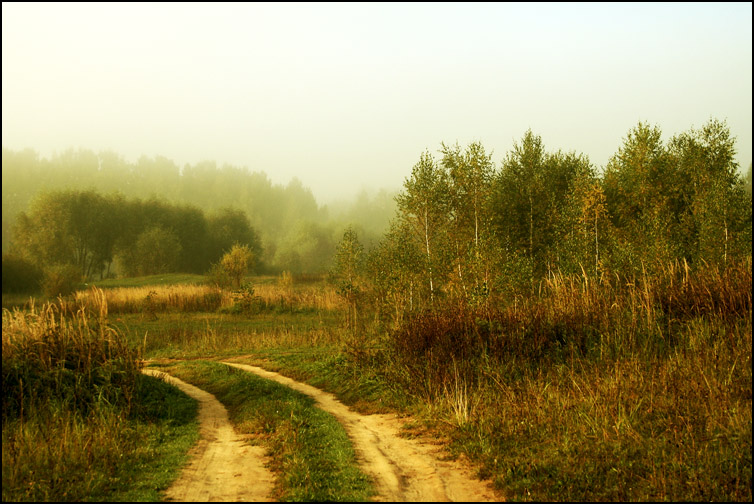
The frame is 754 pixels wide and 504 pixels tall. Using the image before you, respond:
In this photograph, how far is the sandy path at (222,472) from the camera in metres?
6.45

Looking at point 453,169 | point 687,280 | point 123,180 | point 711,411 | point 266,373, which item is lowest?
point 266,373

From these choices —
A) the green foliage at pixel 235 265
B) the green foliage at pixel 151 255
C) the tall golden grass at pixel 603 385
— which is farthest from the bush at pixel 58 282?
the tall golden grass at pixel 603 385

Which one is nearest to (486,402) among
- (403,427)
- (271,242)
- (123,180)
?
(403,427)

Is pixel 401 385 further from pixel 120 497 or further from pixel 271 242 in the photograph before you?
pixel 271 242

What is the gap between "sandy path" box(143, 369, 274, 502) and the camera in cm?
645

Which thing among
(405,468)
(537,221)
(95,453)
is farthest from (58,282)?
(405,468)

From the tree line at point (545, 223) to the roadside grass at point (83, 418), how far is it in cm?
673

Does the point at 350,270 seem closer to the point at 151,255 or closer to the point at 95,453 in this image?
the point at 95,453

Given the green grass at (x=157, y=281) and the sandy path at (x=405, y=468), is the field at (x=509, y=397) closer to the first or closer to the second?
the sandy path at (x=405, y=468)

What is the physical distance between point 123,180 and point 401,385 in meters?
108

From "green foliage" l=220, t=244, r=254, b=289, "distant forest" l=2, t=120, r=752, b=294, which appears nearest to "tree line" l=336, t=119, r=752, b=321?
"distant forest" l=2, t=120, r=752, b=294

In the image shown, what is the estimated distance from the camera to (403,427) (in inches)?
379

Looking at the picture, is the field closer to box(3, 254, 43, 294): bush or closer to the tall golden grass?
the tall golden grass

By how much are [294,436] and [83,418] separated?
4299 millimetres
